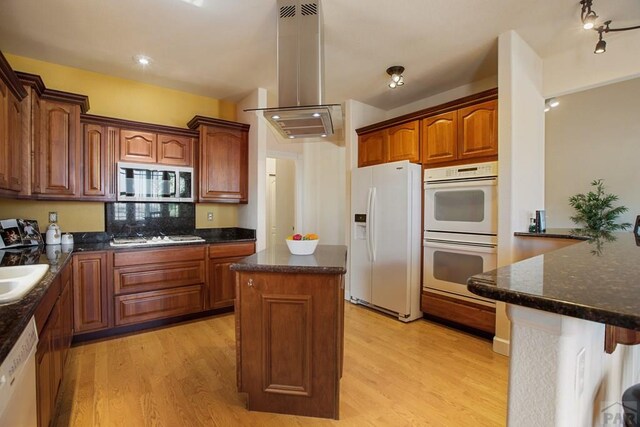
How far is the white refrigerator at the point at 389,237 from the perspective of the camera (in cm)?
310

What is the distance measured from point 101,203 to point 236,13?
237cm

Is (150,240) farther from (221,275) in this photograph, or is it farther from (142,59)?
(142,59)

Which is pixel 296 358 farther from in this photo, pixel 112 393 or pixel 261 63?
pixel 261 63

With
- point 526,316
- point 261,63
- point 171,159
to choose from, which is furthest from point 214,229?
point 526,316

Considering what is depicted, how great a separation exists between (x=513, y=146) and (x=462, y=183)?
20.8 inches

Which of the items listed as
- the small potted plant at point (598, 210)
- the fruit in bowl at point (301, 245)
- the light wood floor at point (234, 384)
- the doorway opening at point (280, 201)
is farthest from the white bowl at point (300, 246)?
the small potted plant at point (598, 210)

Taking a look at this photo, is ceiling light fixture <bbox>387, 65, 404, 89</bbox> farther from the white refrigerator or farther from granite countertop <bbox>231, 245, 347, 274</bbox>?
granite countertop <bbox>231, 245, 347, 274</bbox>

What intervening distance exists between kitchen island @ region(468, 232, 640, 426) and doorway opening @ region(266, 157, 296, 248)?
4.37m

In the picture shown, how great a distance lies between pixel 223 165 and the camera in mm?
3473

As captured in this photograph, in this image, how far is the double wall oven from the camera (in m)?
2.62

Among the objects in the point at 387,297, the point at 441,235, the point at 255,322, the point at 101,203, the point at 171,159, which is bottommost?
the point at 387,297

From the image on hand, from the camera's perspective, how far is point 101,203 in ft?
10.1

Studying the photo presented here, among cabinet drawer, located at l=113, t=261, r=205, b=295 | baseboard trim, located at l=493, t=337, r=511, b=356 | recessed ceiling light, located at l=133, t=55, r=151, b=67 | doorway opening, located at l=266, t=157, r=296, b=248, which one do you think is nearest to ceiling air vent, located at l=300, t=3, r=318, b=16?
recessed ceiling light, located at l=133, t=55, r=151, b=67

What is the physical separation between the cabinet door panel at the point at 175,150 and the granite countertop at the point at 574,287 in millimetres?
3313
